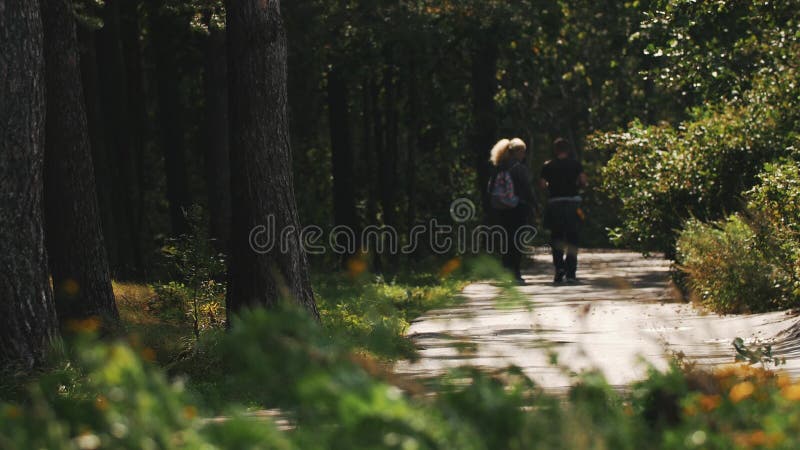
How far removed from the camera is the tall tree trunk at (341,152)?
30.0 m

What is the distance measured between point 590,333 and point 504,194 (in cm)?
862

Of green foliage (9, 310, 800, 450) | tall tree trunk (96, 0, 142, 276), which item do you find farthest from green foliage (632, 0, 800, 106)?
green foliage (9, 310, 800, 450)

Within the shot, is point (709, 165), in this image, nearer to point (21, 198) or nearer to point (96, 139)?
point (96, 139)

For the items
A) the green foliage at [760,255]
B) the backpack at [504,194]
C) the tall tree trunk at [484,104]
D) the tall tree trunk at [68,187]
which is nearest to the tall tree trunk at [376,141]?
the tall tree trunk at [484,104]

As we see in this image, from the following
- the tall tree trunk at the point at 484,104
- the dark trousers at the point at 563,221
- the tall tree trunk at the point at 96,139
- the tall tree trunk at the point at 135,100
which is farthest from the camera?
the tall tree trunk at the point at 484,104

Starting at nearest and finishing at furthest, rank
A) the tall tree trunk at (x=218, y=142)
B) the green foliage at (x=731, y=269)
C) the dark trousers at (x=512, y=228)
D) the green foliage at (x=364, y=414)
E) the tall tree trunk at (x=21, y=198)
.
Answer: the green foliage at (x=364, y=414) < the tall tree trunk at (x=21, y=198) < the green foliage at (x=731, y=269) < the tall tree trunk at (x=218, y=142) < the dark trousers at (x=512, y=228)

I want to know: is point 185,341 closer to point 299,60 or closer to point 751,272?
point 751,272

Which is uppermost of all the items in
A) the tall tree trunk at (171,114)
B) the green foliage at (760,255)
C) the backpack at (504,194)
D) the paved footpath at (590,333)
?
the tall tree trunk at (171,114)

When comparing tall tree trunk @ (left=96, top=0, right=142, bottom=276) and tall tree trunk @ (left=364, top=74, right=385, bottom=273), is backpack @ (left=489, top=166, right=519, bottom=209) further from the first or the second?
tall tree trunk @ (left=364, top=74, right=385, bottom=273)

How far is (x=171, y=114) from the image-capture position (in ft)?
87.0

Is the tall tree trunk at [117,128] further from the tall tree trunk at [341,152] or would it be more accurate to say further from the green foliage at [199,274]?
the green foliage at [199,274]

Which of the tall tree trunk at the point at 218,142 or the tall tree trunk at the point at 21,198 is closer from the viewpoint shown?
the tall tree trunk at the point at 21,198

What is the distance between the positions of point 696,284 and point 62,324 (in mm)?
7531

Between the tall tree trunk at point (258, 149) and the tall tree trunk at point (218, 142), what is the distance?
7035mm
